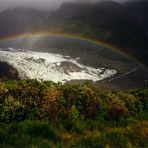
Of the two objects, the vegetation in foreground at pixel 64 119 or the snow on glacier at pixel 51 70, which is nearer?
the vegetation in foreground at pixel 64 119

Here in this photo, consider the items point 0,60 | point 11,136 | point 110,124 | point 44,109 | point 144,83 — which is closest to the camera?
point 11,136

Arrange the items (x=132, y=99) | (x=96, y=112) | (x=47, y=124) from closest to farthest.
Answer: (x=47, y=124)
(x=96, y=112)
(x=132, y=99)

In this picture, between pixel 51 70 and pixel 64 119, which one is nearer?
pixel 64 119

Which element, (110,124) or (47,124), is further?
(110,124)

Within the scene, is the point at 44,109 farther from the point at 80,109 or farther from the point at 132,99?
the point at 132,99

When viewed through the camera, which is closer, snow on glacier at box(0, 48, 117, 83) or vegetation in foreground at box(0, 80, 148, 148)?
vegetation in foreground at box(0, 80, 148, 148)

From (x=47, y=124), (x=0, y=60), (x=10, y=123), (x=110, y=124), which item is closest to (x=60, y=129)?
(x=47, y=124)

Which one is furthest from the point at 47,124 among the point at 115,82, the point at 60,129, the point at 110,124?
the point at 115,82

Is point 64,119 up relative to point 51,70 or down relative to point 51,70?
down
